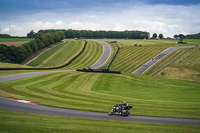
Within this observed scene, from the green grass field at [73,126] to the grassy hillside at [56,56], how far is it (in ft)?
251

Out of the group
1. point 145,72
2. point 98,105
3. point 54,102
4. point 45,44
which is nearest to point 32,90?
point 54,102

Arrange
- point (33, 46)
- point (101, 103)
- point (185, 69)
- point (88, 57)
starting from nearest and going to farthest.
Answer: point (101, 103) → point (185, 69) → point (88, 57) → point (33, 46)

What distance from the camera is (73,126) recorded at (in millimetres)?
18250

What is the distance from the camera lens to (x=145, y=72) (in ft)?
235

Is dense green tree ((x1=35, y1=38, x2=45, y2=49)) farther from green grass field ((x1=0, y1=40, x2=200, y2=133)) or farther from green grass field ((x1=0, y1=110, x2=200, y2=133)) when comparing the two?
green grass field ((x1=0, y1=110, x2=200, y2=133))

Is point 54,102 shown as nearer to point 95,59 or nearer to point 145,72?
point 145,72

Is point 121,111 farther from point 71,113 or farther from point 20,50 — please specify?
point 20,50

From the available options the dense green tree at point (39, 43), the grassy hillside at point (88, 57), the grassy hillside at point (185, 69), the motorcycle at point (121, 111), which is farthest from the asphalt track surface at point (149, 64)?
the dense green tree at point (39, 43)

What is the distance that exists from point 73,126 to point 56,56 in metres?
93.9

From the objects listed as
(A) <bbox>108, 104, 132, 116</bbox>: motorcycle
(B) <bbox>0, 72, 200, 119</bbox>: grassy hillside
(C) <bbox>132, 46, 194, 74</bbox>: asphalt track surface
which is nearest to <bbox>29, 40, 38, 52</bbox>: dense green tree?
(C) <bbox>132, 46, 194, 74</bbox>: asphalt track surface

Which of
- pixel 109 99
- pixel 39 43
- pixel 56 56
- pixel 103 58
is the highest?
pixel 39 43

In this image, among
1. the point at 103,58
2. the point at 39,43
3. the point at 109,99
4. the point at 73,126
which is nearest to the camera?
the point at 73,126

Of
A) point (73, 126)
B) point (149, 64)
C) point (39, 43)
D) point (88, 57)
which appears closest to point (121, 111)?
point (73, 126)

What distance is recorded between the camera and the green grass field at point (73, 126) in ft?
56.0
